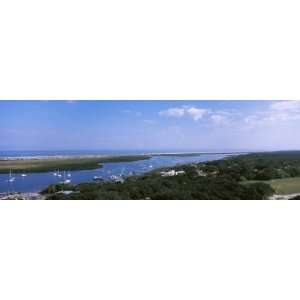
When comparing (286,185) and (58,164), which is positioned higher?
(58,164)

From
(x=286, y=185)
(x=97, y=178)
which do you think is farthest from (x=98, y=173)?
(x=286, y=185)

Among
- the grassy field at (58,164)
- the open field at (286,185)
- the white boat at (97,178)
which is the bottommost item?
the open field at (286,185)

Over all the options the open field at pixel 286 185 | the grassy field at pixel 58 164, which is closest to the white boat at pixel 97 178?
the grassy field at pixel 58 164

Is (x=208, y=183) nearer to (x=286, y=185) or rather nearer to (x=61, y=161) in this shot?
(x=286, y=185)

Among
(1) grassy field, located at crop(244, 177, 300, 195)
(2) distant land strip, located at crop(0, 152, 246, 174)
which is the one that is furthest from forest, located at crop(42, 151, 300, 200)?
(2) distant land strip, located at crop(0, 152, 246, 174)

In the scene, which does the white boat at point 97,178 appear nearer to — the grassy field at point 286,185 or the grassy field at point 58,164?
the grassy field at point 58,164
